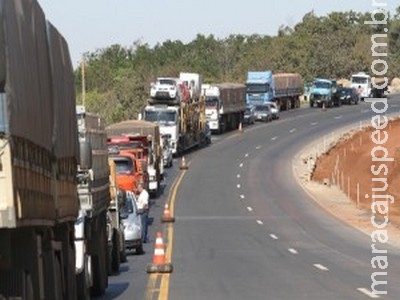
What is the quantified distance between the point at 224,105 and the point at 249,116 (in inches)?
426

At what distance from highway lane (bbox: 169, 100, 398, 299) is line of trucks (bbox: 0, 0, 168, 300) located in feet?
8.74

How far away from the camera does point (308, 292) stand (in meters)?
20.7

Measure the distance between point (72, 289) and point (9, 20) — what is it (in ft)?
19.9

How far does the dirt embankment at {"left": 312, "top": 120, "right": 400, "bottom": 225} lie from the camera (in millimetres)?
58906

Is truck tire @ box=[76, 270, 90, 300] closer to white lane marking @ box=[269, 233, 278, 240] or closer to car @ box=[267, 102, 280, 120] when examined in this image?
white lane marking @ box=[269, 233, 278, 240]

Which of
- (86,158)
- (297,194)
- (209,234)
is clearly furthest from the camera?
(297,194)

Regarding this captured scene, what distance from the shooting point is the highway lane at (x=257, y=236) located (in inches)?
872

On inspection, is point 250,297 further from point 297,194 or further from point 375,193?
point 375,193

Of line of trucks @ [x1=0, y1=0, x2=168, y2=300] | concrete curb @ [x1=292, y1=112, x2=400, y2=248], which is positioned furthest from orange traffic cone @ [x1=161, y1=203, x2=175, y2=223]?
line of trucks @ [x1=0, y1=0, x2=168, y2=300]

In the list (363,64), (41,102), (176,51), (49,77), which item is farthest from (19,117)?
(176,51)

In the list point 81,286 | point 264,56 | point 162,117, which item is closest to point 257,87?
point 162,117

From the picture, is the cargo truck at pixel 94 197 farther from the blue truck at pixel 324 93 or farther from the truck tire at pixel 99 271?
the blue truck at pixel 324 93

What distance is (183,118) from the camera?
67000 millimetres

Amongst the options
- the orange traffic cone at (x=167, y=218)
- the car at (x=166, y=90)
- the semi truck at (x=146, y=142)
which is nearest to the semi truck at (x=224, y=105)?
the car at (x=166, y=90)
